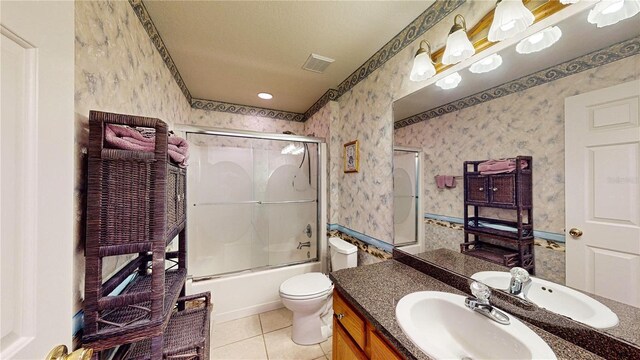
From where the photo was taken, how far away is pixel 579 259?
2.54 feet

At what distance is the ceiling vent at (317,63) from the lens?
1.81 metres

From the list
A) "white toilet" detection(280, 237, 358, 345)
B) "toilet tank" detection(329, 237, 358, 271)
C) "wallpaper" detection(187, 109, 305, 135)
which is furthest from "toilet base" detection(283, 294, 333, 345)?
"wallpaper" detection(187, 109, 305, 135)

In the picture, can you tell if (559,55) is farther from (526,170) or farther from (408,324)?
(408,324)

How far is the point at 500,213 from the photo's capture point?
3.25 ft

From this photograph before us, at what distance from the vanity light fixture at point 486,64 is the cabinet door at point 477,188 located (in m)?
0.49

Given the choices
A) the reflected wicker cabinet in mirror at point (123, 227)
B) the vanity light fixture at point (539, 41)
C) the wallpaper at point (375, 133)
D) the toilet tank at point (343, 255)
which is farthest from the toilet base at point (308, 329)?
the vanity light fixture at point (539, 41)

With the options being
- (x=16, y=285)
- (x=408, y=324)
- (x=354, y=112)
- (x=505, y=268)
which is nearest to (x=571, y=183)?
(x=505, y=268)

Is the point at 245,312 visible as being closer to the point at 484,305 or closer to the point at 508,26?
the point at 484,305

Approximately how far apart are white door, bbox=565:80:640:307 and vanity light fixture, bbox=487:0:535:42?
366 millimetres

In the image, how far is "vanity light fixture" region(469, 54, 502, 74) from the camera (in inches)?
39.1

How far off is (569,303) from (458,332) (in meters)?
Result: 0.38

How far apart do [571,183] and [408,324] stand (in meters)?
0.74

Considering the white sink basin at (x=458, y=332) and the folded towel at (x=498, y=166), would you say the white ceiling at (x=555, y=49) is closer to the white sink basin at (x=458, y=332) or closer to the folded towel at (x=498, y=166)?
the folded towel at (x=498, y=166)

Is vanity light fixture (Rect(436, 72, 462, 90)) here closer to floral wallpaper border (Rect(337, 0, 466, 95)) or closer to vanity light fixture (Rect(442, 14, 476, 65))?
vanity light fixture (Rect(442, 14, 476, 65))
